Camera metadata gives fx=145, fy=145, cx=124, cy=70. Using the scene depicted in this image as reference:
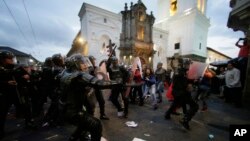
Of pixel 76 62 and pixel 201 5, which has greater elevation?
pixel 201 5

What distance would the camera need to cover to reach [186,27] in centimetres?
2967

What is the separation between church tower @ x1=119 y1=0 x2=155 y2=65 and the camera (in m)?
24.5

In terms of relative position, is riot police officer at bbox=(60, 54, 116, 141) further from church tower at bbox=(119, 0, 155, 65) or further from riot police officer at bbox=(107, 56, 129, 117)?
church tower at bbox=(119, 0, 155, 65)

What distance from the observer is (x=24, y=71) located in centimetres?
431

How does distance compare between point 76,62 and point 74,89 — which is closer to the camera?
A: point 74,89

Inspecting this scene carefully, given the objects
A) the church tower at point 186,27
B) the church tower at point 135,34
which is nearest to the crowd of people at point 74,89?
the church tower at point 135,34

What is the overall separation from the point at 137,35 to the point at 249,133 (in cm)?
2390

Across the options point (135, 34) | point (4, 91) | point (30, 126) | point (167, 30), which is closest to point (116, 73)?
point (30, 126)

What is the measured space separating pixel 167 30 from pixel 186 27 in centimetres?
435

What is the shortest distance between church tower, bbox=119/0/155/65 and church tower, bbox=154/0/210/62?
792 cm

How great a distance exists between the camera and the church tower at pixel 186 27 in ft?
94.3

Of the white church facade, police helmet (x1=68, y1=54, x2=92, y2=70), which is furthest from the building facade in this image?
the white church facade

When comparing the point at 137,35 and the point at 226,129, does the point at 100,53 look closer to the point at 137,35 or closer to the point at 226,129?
the point at 137,35

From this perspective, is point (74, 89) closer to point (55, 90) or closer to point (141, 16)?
point (55, 90)
